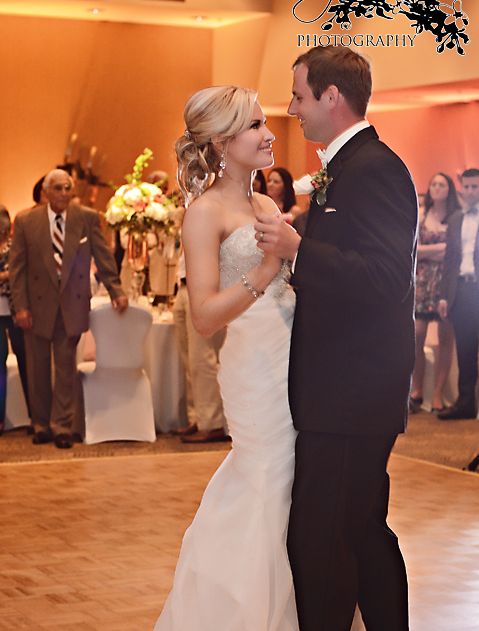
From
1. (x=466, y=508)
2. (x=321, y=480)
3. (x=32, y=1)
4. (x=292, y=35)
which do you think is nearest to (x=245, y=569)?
(x=321, y=480)

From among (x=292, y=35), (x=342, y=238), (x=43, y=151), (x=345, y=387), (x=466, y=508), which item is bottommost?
(x=466, y=508)

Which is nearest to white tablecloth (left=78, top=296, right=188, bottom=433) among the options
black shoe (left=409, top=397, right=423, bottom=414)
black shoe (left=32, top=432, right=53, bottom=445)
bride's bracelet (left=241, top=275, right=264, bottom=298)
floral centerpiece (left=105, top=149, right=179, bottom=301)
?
floral centerpiece (left=105, top=149, right=179, bottom=301)

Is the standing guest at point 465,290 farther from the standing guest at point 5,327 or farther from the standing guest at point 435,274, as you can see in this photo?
the standing guest at point 5,327

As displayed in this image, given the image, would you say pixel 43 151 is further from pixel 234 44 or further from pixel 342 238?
pixel 342 238

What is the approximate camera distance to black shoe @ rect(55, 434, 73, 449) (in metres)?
6.45

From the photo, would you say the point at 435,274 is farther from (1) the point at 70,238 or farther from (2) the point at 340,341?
(2) the point at 340,341

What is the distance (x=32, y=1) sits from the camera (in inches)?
398

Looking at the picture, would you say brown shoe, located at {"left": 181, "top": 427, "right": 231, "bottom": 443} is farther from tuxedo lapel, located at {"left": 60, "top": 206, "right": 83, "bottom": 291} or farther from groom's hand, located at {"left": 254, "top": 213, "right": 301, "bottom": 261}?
groom's hand, located at {"left": 254, "top": 213, "right": 301, "bottom": 261}

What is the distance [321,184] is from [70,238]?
4427mm

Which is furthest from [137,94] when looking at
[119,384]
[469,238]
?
[119,384]

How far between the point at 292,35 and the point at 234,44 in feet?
4.88

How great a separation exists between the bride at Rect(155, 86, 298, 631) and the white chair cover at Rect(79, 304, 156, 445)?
3.87 meters

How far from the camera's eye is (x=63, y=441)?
6.47 meters

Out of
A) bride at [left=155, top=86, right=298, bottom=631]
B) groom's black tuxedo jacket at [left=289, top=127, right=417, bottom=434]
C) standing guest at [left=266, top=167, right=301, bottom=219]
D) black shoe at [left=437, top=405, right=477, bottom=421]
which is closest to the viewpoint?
groom's black tuxedo jacket at [left=289, top=127, right=417, bottom=434]
